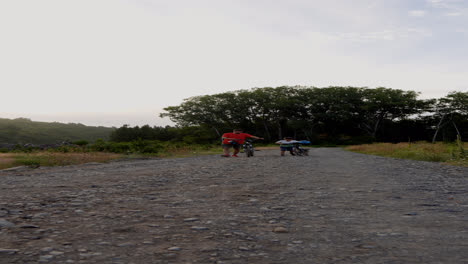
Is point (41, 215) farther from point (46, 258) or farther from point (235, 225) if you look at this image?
point (235, 225)

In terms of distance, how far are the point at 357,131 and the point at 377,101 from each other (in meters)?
11.9

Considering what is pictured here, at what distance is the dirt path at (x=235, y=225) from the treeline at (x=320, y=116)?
5516 cm

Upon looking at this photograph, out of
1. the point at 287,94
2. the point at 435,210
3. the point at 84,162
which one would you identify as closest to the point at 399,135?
the point at 287,94

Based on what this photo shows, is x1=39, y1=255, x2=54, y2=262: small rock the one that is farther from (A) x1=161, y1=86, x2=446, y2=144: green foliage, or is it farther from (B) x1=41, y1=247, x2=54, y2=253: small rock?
(A) x1=161, y1=86, x2=446, y2=144: green foliage

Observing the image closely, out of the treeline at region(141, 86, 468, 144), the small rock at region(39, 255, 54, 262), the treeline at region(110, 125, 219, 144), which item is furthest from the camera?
the treeline at region(141, 86, 468, 144)

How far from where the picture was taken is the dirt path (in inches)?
123

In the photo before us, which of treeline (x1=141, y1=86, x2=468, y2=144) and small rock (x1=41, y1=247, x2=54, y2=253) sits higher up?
treeline (x1=141, y1=86, x2=468, y2=144)

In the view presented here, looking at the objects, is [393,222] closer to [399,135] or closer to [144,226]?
[144,226]

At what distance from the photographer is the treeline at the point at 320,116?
208 feet

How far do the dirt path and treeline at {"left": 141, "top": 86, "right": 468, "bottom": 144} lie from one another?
55164 mm

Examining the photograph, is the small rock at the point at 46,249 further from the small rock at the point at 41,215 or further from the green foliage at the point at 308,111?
the green foliage at the point at 308,111

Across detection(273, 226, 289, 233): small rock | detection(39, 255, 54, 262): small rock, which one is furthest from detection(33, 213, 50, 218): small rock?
detection(273, 226, 289, 233): small rock

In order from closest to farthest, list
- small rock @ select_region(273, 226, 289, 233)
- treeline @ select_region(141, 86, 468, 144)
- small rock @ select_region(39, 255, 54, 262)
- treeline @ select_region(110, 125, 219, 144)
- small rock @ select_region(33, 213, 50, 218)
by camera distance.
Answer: small rock @ select_region(39, 255, 54, 262), small rock @ select_region(273, 226, 289, 233), small rock @ select_region(33, 213, 50, 218), treeline @ select_region(110, 125, 219, 144), treeline @ select_region(141, 86, 468, 144)

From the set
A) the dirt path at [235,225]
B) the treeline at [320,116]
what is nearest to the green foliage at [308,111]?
the treeline at [320,116]
